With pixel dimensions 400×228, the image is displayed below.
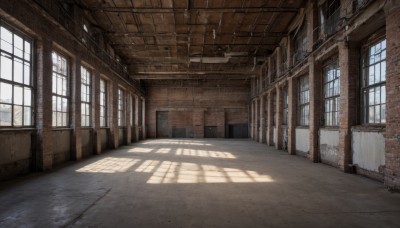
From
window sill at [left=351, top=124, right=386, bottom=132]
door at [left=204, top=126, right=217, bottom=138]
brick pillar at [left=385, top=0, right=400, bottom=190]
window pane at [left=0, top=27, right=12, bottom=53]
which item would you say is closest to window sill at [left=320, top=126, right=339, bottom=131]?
window sill at [left=351, top=124, right=386, bottom=132]

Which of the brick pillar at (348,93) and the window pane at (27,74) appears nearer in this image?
the window pane at (27,74)

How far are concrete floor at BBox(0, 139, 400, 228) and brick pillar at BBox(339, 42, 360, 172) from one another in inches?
32.8

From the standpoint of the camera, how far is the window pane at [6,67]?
7.92 meters

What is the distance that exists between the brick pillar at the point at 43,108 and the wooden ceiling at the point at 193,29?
3.89 metres

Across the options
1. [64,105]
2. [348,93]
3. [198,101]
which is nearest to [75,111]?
[64,105]

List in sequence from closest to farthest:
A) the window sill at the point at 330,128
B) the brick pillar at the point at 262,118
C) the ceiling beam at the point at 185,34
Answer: the window sill at the point at 330,128 → the ceiling beam at the point at 185,34 → the brick pillar at the point at 262,118

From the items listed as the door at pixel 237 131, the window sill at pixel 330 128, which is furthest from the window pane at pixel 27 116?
the door at pixel 237 131

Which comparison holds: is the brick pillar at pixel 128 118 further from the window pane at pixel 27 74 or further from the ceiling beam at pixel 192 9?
the window pane at pixel 27 74

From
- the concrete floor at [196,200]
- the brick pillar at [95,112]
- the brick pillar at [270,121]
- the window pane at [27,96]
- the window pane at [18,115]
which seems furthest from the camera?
the brick pillar at [270,121]

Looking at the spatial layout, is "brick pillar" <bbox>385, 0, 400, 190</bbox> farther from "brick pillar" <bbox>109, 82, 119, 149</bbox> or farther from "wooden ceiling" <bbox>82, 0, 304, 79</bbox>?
"brick pillar" <bbox>109, 82, 119, 149</bbox>

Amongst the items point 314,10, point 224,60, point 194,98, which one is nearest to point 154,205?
point 314,10

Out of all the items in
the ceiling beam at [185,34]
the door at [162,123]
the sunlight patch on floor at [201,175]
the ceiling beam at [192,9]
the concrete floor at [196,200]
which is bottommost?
the sunlight patch on floor at [201,175]

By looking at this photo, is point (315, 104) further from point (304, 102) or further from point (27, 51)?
point (27, 51)

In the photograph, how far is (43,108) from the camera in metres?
9.57
